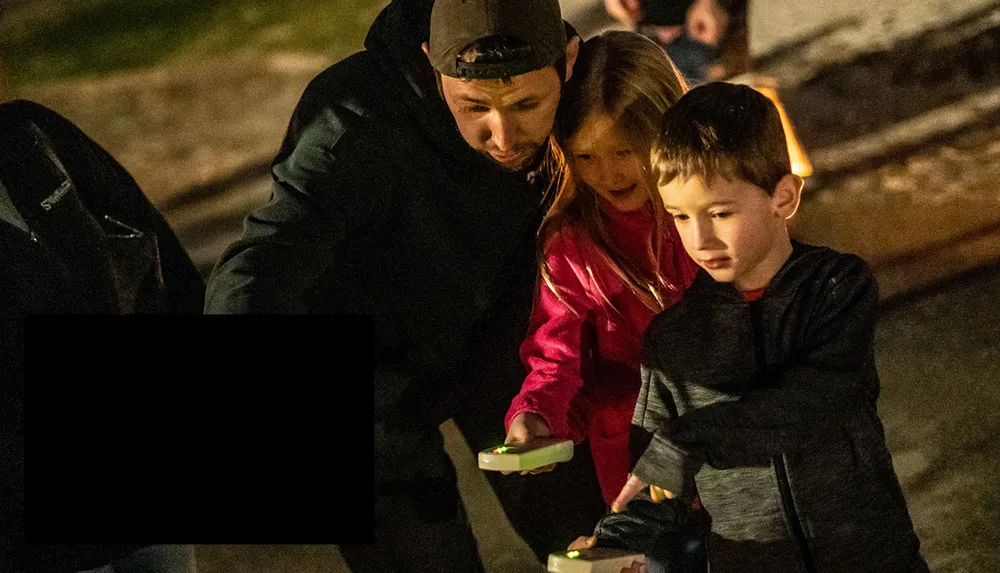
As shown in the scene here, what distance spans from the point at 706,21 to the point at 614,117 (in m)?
1.45

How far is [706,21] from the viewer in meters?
3.13

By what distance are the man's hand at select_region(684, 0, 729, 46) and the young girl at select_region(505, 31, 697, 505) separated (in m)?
1.32

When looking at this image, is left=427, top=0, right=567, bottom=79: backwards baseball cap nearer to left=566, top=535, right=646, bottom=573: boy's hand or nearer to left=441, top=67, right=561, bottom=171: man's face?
left=441, top=67, right=561, bottom=171: man's face

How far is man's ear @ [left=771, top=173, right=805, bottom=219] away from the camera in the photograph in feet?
5.26

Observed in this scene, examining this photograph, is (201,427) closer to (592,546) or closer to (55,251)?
(55,251)

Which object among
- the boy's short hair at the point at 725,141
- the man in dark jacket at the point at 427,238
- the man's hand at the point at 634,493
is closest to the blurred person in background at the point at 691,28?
the man in dark jacket at the point at 427,238

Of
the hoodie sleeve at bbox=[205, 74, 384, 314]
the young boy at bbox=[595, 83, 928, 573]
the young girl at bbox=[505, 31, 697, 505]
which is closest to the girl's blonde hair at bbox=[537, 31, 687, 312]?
the young girl at bbox=[505, 31, 697, 505]

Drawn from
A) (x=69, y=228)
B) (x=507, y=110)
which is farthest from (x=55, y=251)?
(x=507, y=110)

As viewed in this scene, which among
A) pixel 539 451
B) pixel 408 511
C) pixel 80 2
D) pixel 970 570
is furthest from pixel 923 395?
pixel 80 2

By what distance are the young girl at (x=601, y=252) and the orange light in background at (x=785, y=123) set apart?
0.19m

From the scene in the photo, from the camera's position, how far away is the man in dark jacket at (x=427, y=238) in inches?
69.3

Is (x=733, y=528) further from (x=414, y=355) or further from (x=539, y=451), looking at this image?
(x=414, y=355)

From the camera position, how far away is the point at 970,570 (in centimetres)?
242

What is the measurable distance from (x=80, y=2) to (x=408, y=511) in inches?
104
